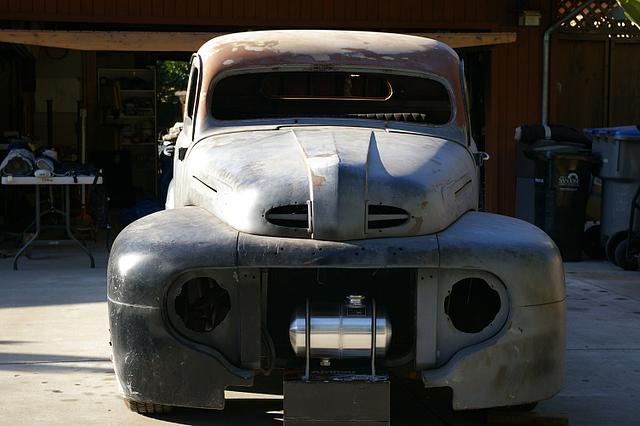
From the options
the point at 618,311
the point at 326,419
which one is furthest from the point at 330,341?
the point at 618,311

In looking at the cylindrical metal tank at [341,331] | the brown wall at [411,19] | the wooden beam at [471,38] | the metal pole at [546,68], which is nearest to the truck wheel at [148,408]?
the cylindrical metal tank at [341,331]

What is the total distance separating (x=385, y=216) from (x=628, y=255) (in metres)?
7.22

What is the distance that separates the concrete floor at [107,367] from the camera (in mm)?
5645

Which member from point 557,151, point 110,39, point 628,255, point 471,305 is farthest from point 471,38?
point 471,305

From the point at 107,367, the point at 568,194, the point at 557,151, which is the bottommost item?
the point at 107,367

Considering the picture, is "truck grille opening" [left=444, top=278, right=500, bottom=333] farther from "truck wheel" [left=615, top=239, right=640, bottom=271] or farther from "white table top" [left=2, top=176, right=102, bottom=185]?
"truck wheel" [left=615, top=239, right=640, bottom=271]

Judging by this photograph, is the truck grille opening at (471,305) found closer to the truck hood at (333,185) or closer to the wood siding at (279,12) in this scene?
the truck hood at (333,185)

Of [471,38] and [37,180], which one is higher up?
[471,38]

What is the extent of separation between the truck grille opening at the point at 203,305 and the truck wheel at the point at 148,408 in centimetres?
56

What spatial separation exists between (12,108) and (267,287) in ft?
43.5

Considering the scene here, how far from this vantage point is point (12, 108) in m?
17.3

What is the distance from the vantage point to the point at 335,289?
519cm

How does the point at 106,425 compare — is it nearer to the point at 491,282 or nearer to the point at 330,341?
the point at 330,341

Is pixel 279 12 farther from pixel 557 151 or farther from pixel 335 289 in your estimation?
pixel 335 289
